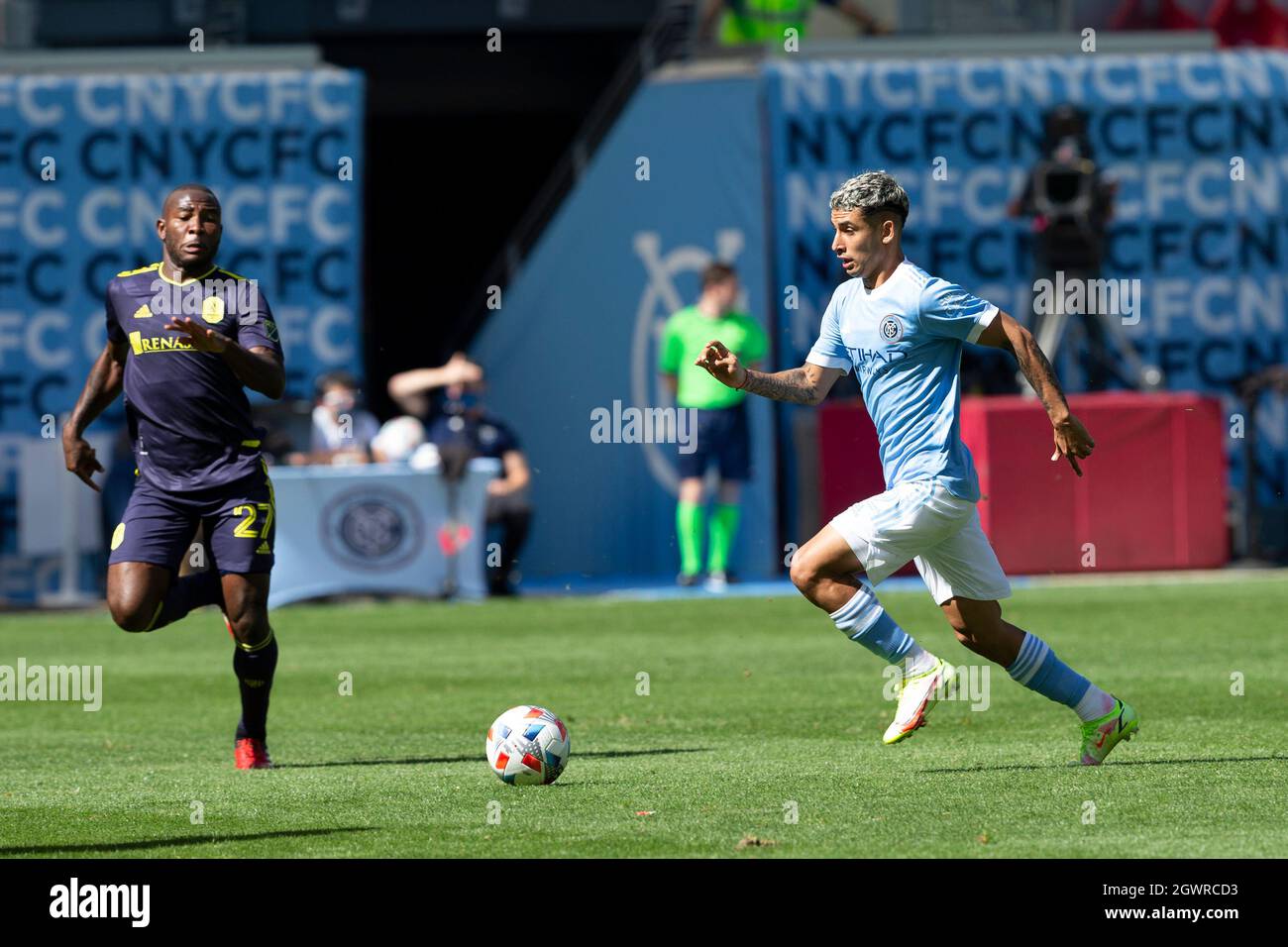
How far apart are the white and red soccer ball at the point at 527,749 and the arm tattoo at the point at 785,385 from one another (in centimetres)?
152

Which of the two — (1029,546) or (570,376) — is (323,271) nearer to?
(570,376)

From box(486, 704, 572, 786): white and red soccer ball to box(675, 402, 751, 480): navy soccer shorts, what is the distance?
34.4 feet

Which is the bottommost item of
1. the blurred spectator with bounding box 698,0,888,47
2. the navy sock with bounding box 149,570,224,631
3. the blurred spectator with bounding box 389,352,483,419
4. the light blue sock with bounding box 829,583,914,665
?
the light blue sock with bounding box 829,583,914,665

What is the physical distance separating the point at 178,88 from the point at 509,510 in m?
5.51

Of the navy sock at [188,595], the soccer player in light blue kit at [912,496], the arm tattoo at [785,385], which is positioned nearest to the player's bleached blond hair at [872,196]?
the soccer player in light blue kit at [912,496]

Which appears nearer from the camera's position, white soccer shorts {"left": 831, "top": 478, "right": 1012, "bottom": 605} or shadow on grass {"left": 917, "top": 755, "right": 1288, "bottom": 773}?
white soccer shorts {"left": 831, "top": 478, "right": 1012, "bottom": 605}

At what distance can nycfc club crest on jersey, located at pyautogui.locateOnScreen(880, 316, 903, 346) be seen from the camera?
8.30m

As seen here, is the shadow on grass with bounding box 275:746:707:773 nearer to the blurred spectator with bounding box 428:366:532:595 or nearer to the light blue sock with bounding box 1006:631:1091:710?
the light blue sock with bounding box 1006:631:1091:710

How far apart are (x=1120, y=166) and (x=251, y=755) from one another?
14271mm

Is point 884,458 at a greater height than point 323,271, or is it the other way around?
point 323,271

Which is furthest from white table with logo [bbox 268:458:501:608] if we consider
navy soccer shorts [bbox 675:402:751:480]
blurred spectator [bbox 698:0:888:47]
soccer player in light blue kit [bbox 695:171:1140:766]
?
soccer player in light blue kit [bbox 695:171:1140:766]

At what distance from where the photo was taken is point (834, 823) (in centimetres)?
705
